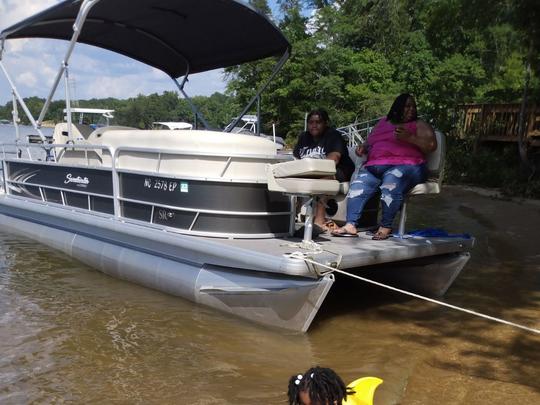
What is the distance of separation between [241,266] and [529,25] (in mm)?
7969

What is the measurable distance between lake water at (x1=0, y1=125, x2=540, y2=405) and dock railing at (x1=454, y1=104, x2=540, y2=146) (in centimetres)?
804

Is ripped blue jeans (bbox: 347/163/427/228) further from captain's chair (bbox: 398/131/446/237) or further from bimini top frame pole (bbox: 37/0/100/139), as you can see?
bimini top frame pole (bbox: 37/0/100/139)

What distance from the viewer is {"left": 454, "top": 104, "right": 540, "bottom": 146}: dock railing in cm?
1298

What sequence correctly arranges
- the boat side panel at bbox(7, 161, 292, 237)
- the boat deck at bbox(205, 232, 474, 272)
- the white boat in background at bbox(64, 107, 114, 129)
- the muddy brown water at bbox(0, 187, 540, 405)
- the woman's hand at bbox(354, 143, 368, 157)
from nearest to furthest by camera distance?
the muddy brown water at bbox(0, 187, 540, 405)
the boat deck at bbox(205, 232, 474, 272)
the boat side panel at bbox(7, 161, 292, 237)
the woman's hand at bbox(354, 143, 368, 157)
the white boat in background at bbox(64, 107, 114, 129)

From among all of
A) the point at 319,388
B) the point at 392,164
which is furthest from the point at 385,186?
the point at 319,388

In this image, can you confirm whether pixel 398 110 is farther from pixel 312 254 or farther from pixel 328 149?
pixel 312 254

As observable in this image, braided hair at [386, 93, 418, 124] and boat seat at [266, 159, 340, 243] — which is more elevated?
braided hair at [386, 93, 418, 124]

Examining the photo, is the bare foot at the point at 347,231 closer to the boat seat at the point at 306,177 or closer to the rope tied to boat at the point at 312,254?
the rope tied to boat at the point at 312,254

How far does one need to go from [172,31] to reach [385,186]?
14.2 ft

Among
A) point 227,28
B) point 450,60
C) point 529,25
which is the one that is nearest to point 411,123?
point 227,28

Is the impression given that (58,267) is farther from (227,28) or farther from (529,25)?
(529,25)

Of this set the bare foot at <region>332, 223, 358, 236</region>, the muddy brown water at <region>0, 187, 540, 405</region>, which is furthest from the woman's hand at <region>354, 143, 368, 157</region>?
the muddy brown water at <region>0, 187, 540, 405</region>

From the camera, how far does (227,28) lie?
728 cm

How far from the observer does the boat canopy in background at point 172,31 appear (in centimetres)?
659
